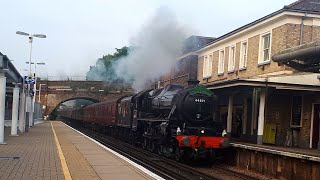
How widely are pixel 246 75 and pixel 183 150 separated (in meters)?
9.06

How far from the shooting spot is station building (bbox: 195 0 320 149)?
18578mm

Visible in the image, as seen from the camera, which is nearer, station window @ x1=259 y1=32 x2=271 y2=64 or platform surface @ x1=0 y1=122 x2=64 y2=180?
platform surface @ x1=0 y1=122 x2=64 y2=180

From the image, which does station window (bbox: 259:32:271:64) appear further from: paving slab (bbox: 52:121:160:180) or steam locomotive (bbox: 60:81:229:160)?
paving slab (bbox: 52:121:160:180)

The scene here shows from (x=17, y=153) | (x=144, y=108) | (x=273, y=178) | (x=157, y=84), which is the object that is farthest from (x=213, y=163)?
(x=157, y=84)

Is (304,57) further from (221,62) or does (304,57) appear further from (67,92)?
(67,92)

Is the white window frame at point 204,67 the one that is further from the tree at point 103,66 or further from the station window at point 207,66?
the tree at point 103,66

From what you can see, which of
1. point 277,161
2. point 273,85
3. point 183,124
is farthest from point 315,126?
point 277,161

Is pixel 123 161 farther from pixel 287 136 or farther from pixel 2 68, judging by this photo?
pixel 287 136

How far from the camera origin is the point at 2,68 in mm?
19109

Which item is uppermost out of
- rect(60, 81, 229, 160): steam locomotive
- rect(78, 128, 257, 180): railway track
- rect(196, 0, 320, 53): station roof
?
rect(196, 0, 320, 53): station roof

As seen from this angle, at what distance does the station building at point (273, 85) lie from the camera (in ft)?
61.0

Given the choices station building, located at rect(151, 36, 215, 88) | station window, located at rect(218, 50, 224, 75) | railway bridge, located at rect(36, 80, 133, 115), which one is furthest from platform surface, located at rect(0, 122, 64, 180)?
railway bridge, located at rect(36, 80, 133, 115)

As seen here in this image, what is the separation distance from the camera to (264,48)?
23156 mm

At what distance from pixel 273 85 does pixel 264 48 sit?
20.0ft
